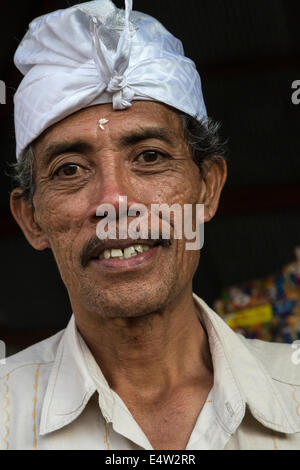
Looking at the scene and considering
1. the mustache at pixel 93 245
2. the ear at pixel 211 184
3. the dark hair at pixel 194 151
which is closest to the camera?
the mustache at pixel 93 245

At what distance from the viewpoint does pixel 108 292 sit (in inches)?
83.8

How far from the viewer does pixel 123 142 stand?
2215 mm

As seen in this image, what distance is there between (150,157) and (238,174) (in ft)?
9.90

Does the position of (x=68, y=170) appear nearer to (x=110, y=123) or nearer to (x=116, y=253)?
(x=110, y=123)

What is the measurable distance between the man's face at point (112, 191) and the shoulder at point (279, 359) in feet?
1.26

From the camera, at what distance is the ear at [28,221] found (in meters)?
2.46

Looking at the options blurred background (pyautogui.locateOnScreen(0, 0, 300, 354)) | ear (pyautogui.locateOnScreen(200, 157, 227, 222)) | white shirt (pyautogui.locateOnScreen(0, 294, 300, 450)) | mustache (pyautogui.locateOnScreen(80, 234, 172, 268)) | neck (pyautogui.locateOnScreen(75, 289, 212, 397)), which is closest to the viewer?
white shirt (pyautogui.locateOnScreen(0, 294, 300, 450))

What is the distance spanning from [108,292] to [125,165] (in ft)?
1.33

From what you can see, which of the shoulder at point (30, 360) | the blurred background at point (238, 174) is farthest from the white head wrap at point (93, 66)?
the blurred background at point (238, 174)

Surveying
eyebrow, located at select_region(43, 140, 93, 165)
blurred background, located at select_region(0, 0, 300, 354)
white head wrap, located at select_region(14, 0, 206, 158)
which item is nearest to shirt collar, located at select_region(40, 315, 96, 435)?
eyebrow, located at select_region(43, 140, 93, 165)

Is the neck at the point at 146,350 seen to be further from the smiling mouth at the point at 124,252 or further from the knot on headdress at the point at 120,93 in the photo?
the knot on headdress at the point at 120,93

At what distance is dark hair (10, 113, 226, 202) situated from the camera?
95.0 inches

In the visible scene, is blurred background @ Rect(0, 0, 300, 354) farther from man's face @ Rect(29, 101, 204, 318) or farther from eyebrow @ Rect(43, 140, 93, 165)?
eyebrow @ Rect(43, 140, 93, 165)
